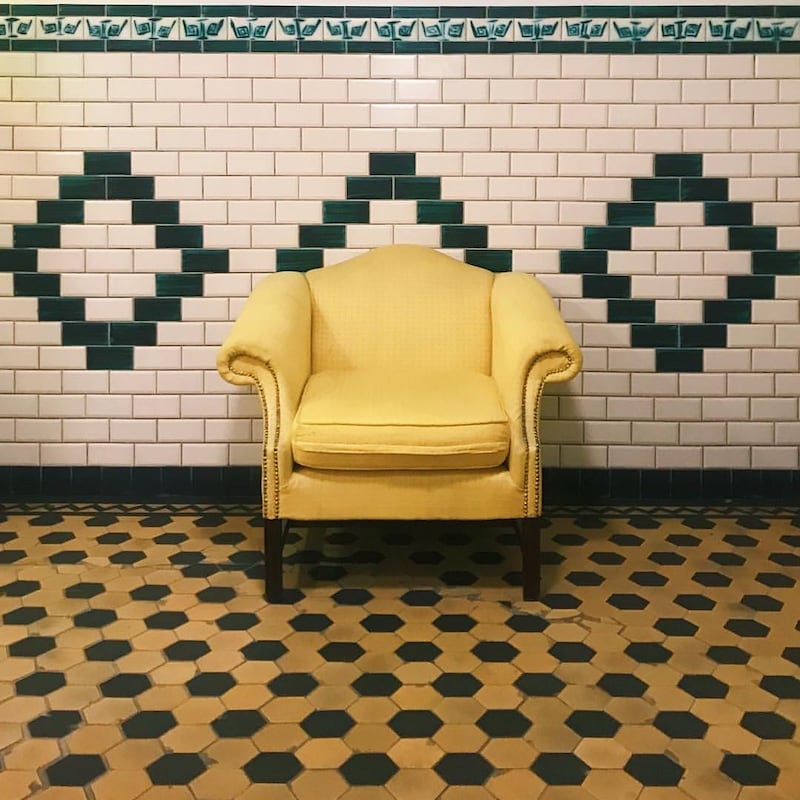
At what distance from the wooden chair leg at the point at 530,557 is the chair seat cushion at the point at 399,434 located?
0.71 ft

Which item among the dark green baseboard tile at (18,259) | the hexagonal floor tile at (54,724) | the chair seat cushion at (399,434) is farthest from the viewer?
the dark green baseboard tile at (18,259)

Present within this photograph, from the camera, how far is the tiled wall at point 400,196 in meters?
3.89

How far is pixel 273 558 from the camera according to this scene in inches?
120

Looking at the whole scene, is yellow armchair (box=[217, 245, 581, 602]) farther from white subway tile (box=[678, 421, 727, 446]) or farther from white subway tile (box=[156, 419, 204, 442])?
white subway tile (box=[678, 421, 727, 446])

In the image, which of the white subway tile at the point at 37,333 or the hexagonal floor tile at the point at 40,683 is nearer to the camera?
the hexagonal floor tile at the point at 40,683

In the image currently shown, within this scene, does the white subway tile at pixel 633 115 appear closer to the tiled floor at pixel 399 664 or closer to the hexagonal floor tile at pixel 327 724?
the tiled floor at pixel 399 664

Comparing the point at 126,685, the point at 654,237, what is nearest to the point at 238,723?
the point at 126,685

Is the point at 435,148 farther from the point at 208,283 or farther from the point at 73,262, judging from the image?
the point at 73,262

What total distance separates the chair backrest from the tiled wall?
0.96 feet

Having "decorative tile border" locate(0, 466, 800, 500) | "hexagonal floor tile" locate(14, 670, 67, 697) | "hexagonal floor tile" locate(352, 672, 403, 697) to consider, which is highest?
"decorative tile border" locate(0, 466, 800, 500)

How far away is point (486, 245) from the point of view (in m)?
3.97

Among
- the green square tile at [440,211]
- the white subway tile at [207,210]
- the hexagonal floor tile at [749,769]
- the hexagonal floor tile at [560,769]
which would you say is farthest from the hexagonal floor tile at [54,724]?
the green square tile at [440,211]

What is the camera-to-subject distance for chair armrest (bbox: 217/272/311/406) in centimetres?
301

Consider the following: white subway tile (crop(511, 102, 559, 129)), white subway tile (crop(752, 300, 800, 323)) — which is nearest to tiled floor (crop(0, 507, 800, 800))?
white subway tile (crop(752, 300, 800, 323))
